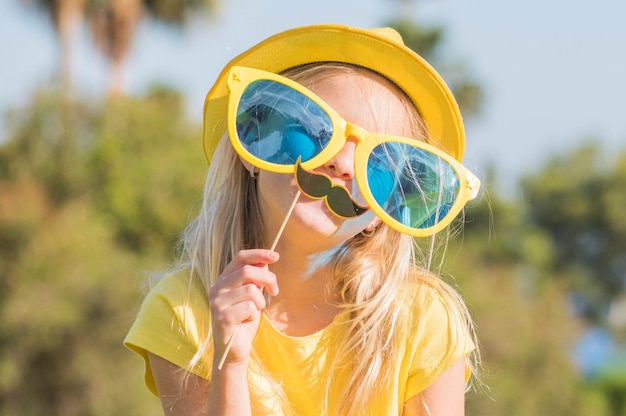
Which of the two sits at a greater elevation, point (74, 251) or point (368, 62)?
point (368, 62)

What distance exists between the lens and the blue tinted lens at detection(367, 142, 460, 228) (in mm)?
2631

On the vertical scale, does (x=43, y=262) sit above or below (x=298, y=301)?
below

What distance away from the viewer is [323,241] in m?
2.76

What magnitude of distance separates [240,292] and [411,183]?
0.52 metres

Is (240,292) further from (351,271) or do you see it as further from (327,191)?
(351,271)

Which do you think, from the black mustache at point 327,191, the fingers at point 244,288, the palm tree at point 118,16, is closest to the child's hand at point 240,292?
the fingers at point 244,288

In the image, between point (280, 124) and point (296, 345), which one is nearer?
point (280, 124)

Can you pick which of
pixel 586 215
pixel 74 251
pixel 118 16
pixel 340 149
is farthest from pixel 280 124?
pixel 586 215

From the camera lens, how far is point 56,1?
2242 cm

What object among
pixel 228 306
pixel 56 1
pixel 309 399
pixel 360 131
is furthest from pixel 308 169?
pixel 56 1

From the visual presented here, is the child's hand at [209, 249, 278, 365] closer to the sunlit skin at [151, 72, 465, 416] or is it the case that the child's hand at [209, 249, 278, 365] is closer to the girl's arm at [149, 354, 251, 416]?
the sunlit skin at [151, 72, 465, 416]

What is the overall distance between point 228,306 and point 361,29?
778 mm

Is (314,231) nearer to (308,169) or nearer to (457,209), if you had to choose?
(308,169)

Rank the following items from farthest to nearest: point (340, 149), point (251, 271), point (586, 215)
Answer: point (586, 215), point (340, 149), point (251, 271)
